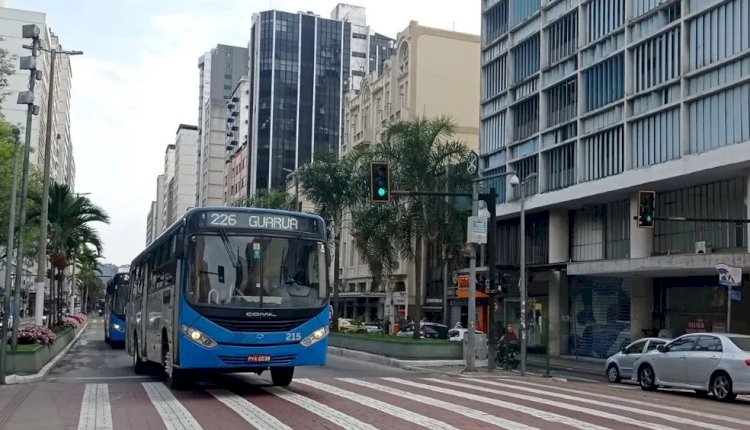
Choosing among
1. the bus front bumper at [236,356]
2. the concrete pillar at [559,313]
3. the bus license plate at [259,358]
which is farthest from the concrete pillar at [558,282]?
the bus license plate at [259,358]

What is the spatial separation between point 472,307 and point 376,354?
6.51m

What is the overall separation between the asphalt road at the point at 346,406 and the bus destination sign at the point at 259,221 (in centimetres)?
314

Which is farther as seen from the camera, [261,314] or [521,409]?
[261,314]

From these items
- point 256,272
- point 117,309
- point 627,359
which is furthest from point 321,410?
point 117,309

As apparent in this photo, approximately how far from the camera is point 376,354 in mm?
31562

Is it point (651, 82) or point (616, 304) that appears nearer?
point (651, 82)

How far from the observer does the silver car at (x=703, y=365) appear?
1819 centimetres

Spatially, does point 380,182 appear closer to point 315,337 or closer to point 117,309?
point 315,337

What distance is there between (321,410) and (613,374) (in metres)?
14.9

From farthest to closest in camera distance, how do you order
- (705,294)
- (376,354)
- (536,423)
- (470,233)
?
(705,294), (376,354), (470,233), (536,423)

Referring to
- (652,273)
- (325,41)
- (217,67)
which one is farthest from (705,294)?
(217,67)

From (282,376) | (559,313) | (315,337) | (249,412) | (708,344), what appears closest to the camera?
(249,412)

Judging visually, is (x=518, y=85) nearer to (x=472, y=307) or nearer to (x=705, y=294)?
(x=705, y=294)

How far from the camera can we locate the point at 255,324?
1544 cm
